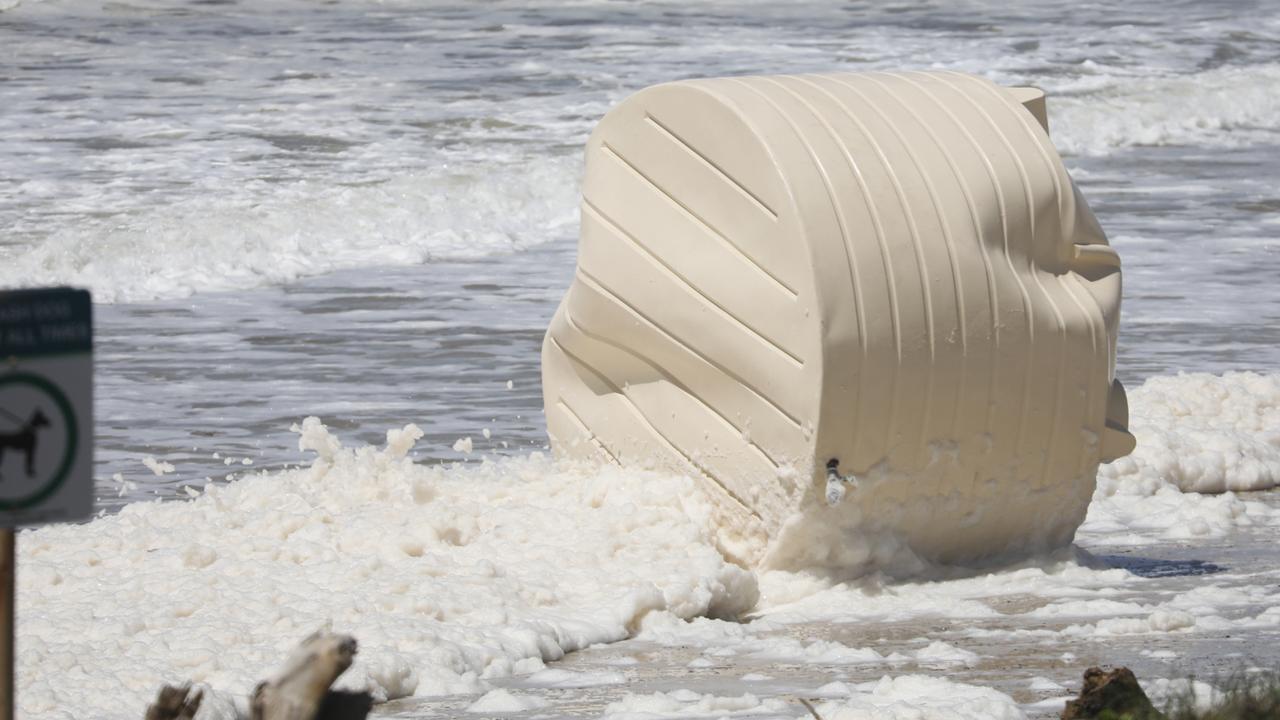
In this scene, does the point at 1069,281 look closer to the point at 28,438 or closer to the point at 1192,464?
the point at 1192,464

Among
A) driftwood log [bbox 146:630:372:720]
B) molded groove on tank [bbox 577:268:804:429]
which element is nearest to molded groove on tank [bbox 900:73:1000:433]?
molded groove on tank [bbox 577:268:804:429]

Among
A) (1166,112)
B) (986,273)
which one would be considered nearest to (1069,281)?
(986,273)

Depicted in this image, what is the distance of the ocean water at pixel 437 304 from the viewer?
5.71 m

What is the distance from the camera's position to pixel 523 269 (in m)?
15.1

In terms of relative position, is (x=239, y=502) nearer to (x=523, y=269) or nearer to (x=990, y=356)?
(x=990, y=356)

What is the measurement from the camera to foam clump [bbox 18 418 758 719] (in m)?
5.21

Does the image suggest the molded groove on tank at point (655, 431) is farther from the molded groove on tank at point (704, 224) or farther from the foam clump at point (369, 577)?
the molded groove on tank at point (704, 224)

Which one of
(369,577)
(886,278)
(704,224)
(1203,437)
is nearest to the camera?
(369,577)

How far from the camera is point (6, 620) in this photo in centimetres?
297

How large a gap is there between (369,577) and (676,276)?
4.40ft

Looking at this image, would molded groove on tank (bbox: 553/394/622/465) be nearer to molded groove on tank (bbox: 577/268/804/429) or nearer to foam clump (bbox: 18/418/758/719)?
foam clump (bbox: 18/418/758/719)

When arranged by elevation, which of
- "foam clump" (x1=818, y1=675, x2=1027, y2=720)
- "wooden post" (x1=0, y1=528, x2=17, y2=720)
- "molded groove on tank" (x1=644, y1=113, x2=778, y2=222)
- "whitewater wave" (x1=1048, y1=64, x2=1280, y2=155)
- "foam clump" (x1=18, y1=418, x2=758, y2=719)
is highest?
"molded groove on tank" (x1=644, y1=113, x2=778, y2=222)

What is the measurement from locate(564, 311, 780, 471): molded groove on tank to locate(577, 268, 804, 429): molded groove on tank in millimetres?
145

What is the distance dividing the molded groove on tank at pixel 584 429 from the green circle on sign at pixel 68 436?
3903 millimetres
